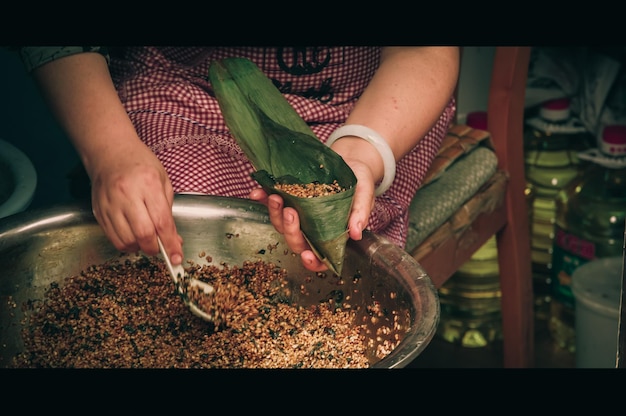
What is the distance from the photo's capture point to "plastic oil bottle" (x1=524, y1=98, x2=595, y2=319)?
5.56 feet

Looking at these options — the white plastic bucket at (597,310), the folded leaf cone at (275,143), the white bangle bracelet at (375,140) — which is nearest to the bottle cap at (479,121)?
the white plastic bucket at (597,310)

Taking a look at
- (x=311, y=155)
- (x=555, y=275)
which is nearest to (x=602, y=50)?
(x=555, y=275)

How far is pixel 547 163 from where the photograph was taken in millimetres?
1748

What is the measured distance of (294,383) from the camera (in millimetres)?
754

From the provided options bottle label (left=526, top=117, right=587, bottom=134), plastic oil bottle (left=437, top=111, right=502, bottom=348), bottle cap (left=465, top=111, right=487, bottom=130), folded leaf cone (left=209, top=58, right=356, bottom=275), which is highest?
folded leaf cone (left=209, top=58, right=356, bottom=275)

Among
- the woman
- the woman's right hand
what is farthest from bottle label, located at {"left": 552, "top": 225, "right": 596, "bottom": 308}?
the woman's right hand

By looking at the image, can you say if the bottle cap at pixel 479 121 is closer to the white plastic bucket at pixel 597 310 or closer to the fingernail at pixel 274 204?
the white plastic bucket at pixel 597 310

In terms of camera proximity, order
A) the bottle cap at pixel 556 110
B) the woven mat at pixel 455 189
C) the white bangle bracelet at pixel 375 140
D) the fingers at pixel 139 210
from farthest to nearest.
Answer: the bottle cap at pixel 556 110 < the woven mat at pixel 455 189 < the white bangle bracelet at pixel 375 140 < the fingers at pixel 139 210

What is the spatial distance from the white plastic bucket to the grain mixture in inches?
32.0

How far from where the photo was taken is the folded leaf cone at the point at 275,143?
2.64 ft

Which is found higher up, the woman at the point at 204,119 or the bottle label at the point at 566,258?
the woman at the point at 204,119

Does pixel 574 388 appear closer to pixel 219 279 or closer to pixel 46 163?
pixel 219 279

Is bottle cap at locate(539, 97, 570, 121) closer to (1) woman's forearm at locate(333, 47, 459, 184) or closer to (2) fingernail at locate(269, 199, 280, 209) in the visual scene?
(1) woman's forearm at locate(333, 47, 459, 184)

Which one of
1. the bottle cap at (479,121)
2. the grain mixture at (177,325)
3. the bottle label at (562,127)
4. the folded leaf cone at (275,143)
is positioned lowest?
the bottle label at (562,127)
